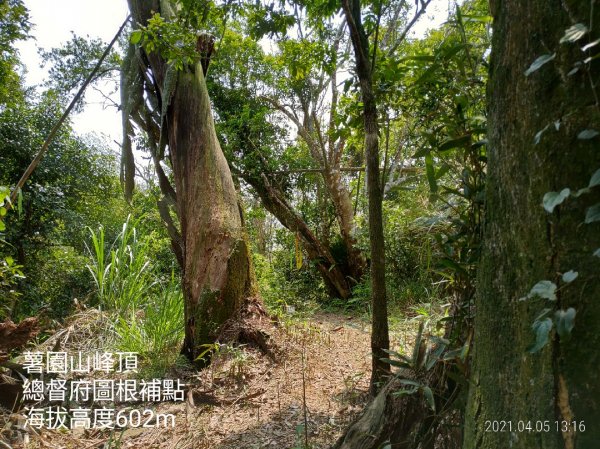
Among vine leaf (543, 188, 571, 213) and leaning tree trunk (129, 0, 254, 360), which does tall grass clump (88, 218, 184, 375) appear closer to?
leaning tree trunk (129, 0, 254, 360)

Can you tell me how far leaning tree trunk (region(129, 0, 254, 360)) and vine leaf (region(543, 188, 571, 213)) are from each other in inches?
111

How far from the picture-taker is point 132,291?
3.87m

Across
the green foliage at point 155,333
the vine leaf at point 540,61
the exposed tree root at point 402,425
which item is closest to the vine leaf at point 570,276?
the vine leaf at point 540,61

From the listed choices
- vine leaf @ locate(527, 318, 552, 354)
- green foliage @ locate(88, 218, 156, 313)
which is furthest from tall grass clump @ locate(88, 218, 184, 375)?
vine leaf @ locate(527, 318, 552, 354)

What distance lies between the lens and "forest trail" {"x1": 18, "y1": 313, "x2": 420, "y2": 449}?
2.34 meters

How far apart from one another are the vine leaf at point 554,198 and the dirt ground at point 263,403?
1477 millimetres

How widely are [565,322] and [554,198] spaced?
0.23 metres

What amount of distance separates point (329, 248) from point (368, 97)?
5550 millimetres

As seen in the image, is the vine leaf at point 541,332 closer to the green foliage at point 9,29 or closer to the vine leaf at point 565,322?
the vine leaf at point 565,322

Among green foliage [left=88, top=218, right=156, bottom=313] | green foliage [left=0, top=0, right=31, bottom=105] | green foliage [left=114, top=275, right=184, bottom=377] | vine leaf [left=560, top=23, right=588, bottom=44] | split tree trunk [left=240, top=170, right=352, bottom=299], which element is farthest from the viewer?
split tree trunk [left=240, top=170, right=352, bottom=299]

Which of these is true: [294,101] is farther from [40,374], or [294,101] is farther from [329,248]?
[40,374]

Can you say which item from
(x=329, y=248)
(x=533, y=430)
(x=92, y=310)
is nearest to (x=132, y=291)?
(x=92, y=310)

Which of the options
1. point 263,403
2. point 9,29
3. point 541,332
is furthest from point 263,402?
point 9,29

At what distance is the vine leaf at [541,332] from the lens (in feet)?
2.61
